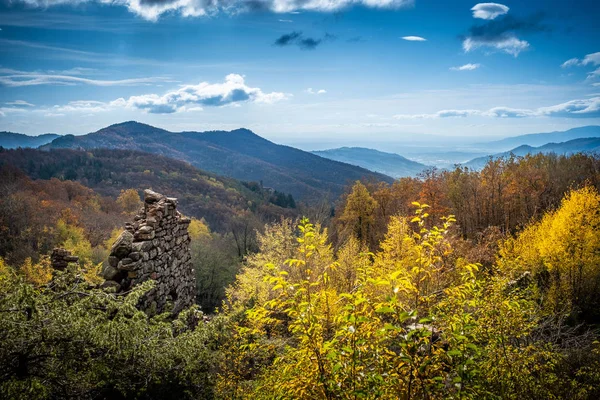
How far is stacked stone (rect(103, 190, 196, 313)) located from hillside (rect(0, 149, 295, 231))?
86.4 m

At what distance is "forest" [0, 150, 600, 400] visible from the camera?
4.08 metres

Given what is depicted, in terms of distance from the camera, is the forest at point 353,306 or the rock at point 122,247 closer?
the forest at point 353,306

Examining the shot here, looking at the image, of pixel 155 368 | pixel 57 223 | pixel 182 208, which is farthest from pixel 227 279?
pixel 182 208

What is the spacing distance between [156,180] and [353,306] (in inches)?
5986

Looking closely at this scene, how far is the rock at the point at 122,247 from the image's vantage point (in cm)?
927

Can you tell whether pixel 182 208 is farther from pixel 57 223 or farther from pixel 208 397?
pixel 208 397

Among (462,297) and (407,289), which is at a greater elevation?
(407,289)

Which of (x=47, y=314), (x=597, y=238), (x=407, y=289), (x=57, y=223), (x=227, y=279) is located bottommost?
(x=227, y=279)

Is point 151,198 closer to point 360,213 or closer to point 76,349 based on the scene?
point 76,349

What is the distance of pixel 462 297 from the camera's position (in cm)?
534

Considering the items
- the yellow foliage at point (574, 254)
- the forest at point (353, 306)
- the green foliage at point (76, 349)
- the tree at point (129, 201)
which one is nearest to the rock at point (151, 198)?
the forest at point (353, 306)

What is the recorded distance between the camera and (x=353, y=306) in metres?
3.63

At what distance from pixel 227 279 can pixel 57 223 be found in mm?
29917

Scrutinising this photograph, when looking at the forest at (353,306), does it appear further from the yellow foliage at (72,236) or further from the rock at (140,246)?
the rock at (140,246)
